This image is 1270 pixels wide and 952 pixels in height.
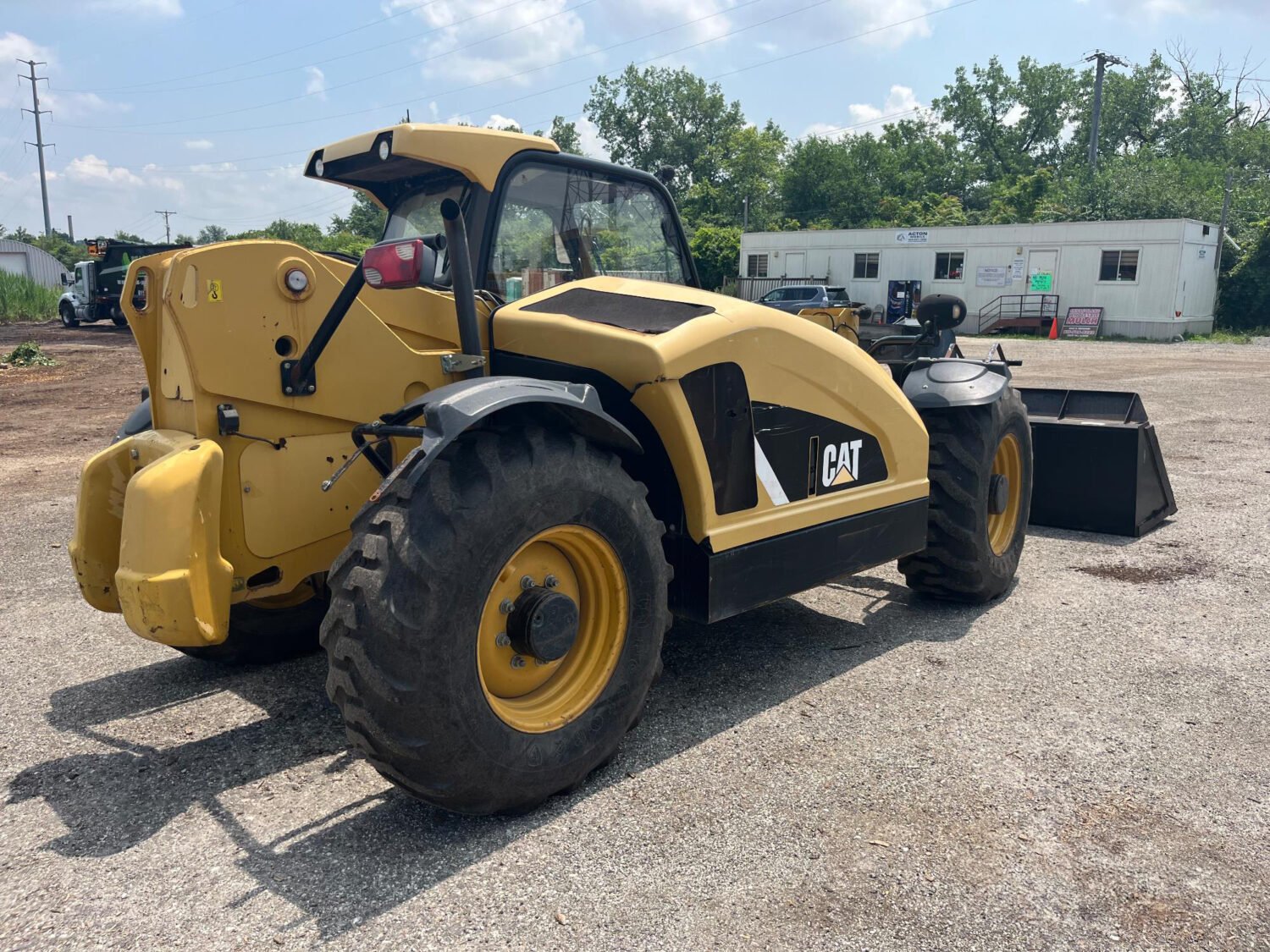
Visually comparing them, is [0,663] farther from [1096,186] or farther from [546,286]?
[1096,186]

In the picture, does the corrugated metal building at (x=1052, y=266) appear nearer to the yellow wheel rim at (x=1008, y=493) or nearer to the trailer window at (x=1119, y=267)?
the trailer window at (x=1119, y=267)

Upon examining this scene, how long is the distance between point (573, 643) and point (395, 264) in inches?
53.8

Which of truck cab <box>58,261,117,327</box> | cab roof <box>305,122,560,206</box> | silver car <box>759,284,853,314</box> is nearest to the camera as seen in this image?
cab roof <box>305,122,560,206</box>

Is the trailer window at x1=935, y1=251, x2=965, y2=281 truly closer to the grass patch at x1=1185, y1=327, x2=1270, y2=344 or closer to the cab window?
the grass patch at x1=1185, y1=327, x2=1270, y2=344

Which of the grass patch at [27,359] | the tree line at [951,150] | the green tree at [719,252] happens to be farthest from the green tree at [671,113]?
the grass patch at [27,359]

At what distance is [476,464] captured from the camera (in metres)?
2.93

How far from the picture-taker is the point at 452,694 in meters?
2.79

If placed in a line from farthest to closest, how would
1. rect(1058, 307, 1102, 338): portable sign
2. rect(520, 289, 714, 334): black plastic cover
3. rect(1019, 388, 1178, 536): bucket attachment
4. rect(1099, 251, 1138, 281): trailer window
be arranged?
rect(1058, 307, 1102, 338): portable sign, rect(1099, 251, 1138, 281): trailer window, rect(1019, 388, 1178, 536): bucket attachment, rect(520, 289, 714, 334): black plastic cover

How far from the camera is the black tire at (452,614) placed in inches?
107

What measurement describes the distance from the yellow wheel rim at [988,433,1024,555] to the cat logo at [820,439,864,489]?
1606 millimetres

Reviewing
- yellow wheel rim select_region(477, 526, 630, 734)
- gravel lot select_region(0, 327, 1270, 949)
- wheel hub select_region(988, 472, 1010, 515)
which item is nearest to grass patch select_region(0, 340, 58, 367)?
gravel lot select_region(0, 327, 1270, 949)

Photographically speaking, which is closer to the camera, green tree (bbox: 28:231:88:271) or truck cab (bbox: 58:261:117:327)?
truck cab (bbox: 58:261:117:327)

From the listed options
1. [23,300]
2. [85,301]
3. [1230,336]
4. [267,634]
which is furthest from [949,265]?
[267,634]

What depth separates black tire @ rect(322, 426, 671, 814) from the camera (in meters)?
2.71
